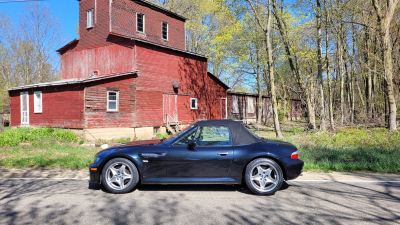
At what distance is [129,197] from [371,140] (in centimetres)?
1050

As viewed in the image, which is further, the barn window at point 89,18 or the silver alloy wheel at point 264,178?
the barn window at point 89,18

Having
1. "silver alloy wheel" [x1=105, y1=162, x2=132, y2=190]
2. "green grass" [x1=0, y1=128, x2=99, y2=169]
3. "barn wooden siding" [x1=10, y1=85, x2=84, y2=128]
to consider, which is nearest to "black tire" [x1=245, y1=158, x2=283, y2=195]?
"silver alloy wheel" [x1=105, y1=162, x2=132, y2=190]

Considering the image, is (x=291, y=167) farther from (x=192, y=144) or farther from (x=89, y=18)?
(x=89, y=18)

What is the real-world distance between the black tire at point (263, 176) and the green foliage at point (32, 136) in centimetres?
1226

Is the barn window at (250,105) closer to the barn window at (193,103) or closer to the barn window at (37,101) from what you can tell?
the barn window at (193,103)

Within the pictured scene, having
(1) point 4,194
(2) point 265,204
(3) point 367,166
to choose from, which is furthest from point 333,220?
(1) point 4,194

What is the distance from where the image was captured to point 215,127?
17.4 feet

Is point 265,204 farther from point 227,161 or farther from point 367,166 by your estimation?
point 367,166

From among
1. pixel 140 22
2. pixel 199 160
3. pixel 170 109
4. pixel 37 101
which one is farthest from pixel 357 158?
pixel 140 22

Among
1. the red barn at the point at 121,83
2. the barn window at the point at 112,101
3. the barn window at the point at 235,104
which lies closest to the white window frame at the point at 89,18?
the red barn at the point at 121,83

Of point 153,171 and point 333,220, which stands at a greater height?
point 153,171

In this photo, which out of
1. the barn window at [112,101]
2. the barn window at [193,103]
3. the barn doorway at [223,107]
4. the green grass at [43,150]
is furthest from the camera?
the barn doorway at [223,107]

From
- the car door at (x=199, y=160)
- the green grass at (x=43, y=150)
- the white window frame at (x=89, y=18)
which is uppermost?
the white window frame at (x=89, y=18)

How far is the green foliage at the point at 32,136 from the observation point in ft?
40.6
